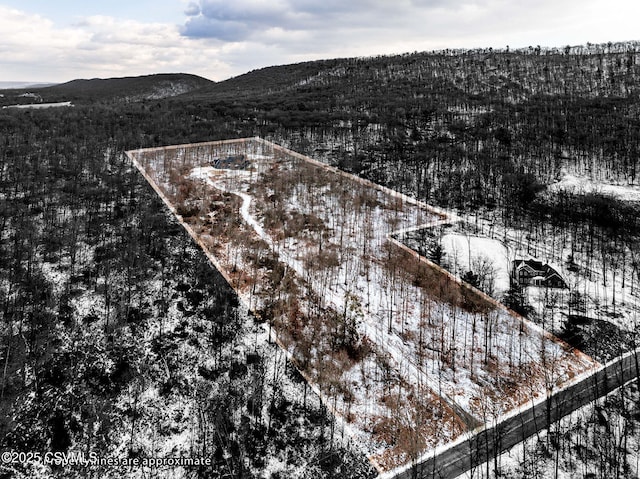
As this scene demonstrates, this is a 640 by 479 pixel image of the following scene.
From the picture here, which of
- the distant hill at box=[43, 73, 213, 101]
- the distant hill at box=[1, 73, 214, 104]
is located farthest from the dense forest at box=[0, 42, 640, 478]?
the distant hill at box=[43, 73, 213, 101]

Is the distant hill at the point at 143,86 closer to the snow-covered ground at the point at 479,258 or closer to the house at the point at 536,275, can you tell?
the snow-covered ground at the point at 479,258

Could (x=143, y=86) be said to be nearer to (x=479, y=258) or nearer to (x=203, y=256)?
(x=203, y=256)

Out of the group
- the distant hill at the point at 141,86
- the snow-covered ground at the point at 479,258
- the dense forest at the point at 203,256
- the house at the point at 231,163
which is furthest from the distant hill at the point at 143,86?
the snow-covered ground at the point at 479,258

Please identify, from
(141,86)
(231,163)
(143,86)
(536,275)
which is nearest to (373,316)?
(536,275)

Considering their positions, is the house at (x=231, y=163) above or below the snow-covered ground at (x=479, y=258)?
above

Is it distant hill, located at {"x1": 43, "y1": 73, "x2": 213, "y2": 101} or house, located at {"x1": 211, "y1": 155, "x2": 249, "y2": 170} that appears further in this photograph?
distant hill, located at {"x1": 43, "y1": 73, "x2": 213, "y2": 101}

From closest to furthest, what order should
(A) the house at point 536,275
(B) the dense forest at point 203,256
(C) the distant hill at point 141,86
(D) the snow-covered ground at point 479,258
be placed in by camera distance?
(B) the dense forest at point 203,256, (A) the house at point 536,275, (D) the snow-covered ground at point 479,258, (C) the distant hill at point 141,86

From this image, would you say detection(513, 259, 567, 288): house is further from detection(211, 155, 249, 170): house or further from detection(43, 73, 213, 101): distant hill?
detection(43, 73, 213, 101): distant hill
